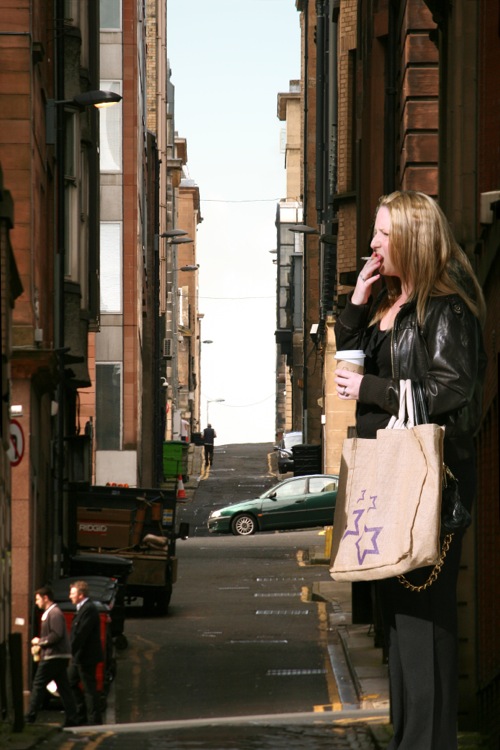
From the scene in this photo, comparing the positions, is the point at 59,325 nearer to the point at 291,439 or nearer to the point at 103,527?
the point at 103,527

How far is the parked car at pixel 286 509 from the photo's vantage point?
45.6 metres

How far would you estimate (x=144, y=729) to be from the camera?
1526 cm

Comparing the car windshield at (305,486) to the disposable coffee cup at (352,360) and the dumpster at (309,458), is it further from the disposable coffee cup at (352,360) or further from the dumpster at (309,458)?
the disposable coffee cup at (352,360)

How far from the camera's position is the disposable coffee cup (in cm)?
490

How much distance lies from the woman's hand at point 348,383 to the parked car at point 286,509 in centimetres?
3976

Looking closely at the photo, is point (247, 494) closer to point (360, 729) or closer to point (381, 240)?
point (360, 729)

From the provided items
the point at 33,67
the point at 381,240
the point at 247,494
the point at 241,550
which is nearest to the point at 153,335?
the point at 247,494

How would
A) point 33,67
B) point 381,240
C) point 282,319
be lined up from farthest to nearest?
1. point 282,319
2. point 33,67
3. point 381,240

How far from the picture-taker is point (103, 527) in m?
32.1

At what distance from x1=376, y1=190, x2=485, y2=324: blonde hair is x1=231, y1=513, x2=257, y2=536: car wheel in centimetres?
4252

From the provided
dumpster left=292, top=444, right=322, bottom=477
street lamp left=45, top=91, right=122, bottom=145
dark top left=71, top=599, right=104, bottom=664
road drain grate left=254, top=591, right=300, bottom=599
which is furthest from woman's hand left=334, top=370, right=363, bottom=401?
dumpster left=292, top=444, right=322, bottom=477

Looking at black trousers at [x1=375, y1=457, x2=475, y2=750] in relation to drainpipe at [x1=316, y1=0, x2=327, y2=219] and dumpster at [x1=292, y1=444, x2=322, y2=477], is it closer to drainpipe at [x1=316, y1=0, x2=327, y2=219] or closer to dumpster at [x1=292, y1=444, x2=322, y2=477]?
drainpipe at [x1=316, y1=0, x2=327, y2=219]

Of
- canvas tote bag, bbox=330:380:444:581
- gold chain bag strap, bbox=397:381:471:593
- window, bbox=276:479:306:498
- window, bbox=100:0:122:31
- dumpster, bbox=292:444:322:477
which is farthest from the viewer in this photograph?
dumpster, bbox=292:444:322:477

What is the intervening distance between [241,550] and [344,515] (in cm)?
3775
